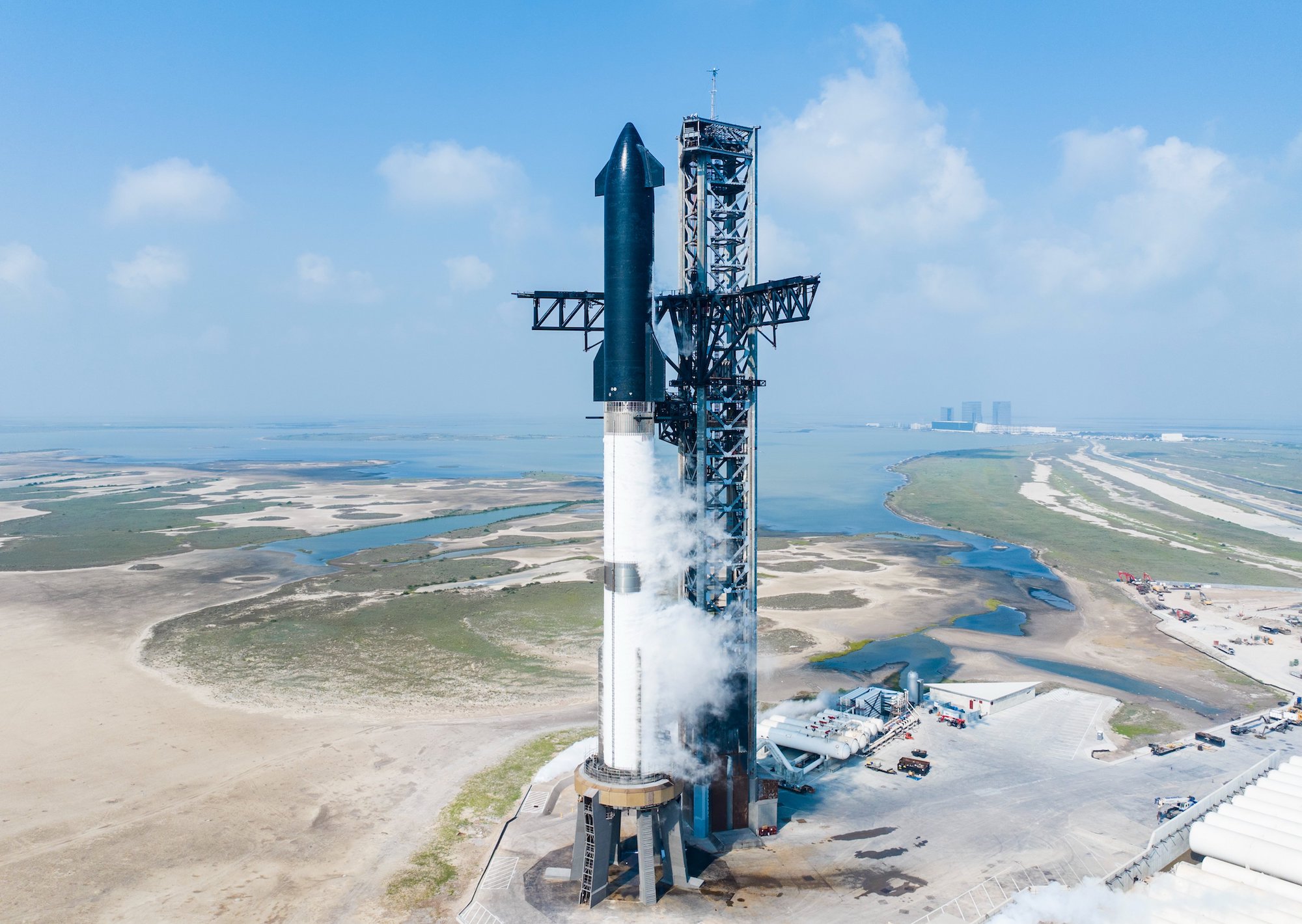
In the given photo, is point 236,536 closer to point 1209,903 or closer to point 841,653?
point 841,653

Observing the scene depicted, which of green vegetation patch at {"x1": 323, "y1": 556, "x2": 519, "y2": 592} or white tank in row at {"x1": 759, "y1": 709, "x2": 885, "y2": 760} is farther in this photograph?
green vegetation patch at {"x1": 323, "y1": 556, "x2": 519, "y2": 592}

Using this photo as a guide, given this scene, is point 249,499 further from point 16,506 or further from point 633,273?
point 633,273

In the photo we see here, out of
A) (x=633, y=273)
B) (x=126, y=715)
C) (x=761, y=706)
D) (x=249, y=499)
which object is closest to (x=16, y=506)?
(x=249, y=499)

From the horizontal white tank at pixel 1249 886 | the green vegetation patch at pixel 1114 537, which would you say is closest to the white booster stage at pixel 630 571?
the horizontal white tank at pixel 1249 886

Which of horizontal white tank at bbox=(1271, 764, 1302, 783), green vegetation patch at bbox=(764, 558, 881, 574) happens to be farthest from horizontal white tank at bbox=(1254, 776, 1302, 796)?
green vegetation patch at bbox=(764, 558, 881, 574)

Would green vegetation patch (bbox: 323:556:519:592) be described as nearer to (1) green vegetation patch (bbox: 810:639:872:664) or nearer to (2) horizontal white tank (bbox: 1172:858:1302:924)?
(1) green vegetation patch (bbox: 810:639:872:664)

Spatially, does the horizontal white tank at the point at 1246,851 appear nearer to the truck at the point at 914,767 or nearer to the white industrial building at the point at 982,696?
the truck at the point at 914,767

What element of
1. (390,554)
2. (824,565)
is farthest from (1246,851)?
(390,554)
